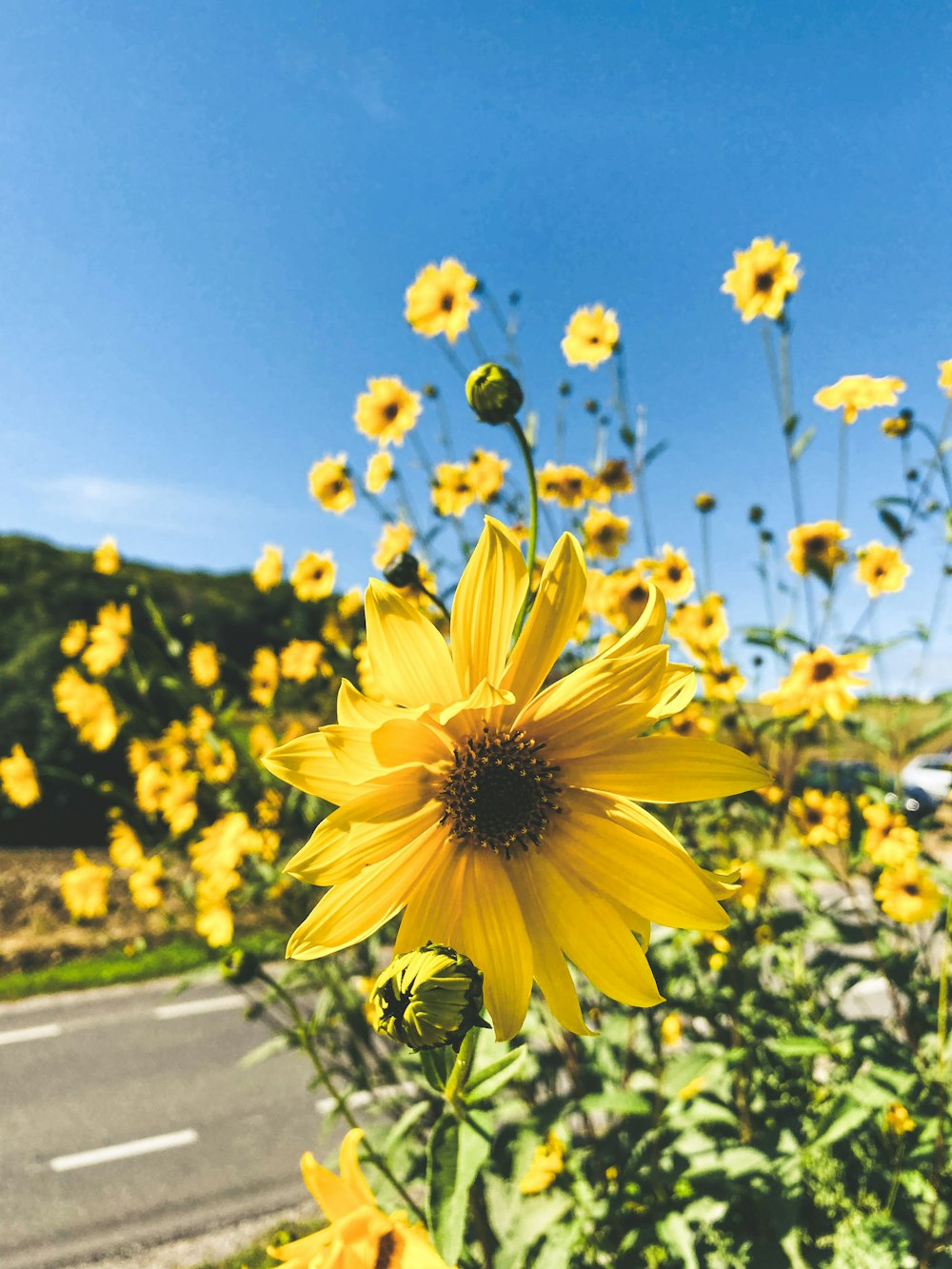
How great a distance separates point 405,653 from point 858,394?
1.90 m

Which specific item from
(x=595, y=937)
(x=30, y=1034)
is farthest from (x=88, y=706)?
(x=30, y=1034)

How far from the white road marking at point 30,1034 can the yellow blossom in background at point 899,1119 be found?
683 centimetres

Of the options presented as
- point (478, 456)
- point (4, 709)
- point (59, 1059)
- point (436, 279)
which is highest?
point (436, 279)

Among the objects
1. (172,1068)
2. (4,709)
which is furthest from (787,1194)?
(4,709)

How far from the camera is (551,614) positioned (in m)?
0.65

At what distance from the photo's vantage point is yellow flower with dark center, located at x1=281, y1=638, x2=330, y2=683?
10.3 ft

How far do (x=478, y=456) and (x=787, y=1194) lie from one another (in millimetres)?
2211

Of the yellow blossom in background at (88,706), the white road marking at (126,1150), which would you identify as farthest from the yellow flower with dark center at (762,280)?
the white road marking at (126,1150)

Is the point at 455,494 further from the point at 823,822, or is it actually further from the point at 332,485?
the point at 823,822

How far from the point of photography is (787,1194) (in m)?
1.35

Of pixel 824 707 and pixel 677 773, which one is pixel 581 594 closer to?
pixel 677 773

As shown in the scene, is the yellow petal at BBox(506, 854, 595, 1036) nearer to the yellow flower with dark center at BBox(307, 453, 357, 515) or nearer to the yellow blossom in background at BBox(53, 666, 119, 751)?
the yellow flower with dark center at BBox(307, 453, 357, 515)

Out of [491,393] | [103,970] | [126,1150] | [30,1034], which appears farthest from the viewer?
[103,970]

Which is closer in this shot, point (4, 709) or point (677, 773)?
point (677, 773)
